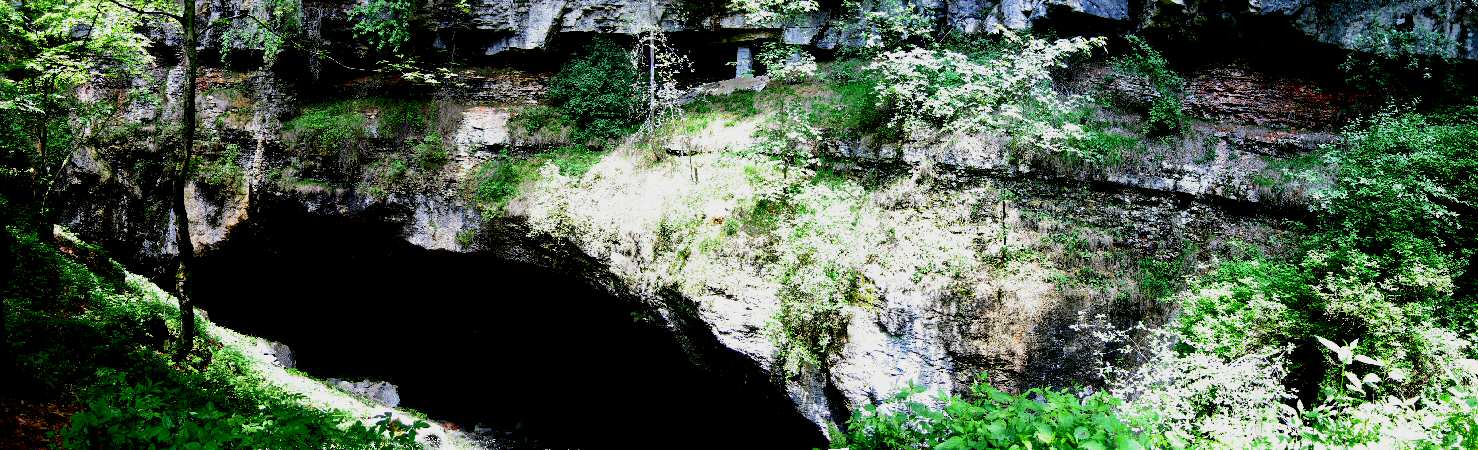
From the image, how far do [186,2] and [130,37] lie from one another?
5.18 m

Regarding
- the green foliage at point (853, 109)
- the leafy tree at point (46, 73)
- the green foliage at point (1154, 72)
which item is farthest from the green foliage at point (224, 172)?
the green foliage at point (1154, 72)

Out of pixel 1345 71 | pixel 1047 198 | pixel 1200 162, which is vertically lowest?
pixel 1047 198

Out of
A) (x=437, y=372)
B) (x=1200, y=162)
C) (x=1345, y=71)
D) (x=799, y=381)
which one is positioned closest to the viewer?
(x=799, y=381)

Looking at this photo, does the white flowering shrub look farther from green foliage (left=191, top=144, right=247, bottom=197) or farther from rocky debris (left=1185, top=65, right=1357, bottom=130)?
green foliage (left=191, top=144, right=247, bottom=197)

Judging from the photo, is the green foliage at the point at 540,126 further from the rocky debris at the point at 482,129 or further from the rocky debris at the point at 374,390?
the rocky debris at the point at 374,390

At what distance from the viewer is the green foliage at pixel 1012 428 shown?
2789mm

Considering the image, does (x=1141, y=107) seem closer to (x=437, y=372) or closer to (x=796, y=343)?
(x=796, y=343)

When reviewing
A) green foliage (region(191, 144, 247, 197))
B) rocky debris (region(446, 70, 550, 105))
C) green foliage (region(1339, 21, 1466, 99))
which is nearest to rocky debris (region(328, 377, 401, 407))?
green foliage (region(191, 144, 247, 197))

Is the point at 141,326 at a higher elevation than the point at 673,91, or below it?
below

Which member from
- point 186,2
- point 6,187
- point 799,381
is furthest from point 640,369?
point 6,187

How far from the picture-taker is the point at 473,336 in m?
13.6

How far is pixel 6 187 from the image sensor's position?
38.7 feet

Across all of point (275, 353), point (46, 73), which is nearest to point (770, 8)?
point (275, 353)

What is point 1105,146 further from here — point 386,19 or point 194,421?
point 386,19
